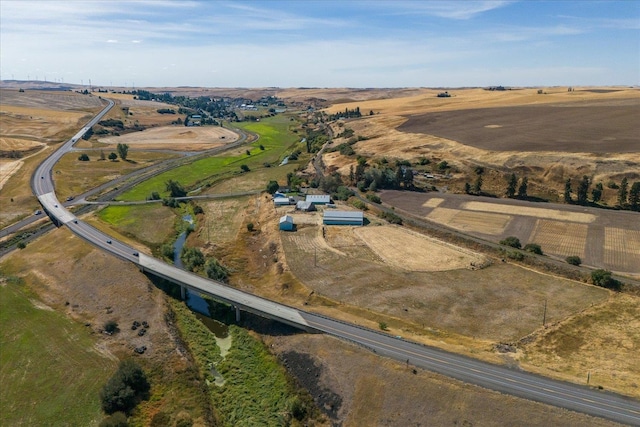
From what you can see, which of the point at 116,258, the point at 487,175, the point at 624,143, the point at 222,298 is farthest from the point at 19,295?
the point at 624,143

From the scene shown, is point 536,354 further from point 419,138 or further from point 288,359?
point 419,138

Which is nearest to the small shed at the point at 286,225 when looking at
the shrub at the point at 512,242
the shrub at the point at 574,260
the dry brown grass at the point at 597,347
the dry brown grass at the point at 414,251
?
the dry brown grass at the point at 414,251

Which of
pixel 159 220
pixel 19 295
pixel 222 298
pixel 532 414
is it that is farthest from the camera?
pixel 159 220

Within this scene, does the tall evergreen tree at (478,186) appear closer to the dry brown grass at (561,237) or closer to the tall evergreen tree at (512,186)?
the tall evergreen tree at (512,186)

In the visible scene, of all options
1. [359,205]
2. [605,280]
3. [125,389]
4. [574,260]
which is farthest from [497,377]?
[359,205]

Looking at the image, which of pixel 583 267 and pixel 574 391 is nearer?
pixel 574 391

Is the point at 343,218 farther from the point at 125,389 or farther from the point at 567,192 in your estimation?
the point at 125,389

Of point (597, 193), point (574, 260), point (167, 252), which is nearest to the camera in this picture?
point (574, 260)
